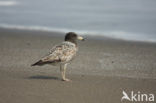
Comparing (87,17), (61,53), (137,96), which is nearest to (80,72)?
(61,53)

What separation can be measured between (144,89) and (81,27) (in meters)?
9.36

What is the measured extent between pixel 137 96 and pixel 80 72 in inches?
94.5

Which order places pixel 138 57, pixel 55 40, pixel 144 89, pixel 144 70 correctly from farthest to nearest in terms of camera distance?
1. pixel 55 40
2. pixel 138 57
3. pixel 144 70
4. pixel 144 89

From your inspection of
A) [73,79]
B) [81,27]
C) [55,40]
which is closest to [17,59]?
[73,79]

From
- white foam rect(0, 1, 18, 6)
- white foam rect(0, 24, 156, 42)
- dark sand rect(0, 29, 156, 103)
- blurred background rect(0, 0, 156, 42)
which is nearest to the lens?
dark sand rect(0, 29, 156, 103)

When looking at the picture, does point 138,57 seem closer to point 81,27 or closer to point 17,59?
point 17,59

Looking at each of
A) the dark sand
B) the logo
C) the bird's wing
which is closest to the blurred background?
the dark sand

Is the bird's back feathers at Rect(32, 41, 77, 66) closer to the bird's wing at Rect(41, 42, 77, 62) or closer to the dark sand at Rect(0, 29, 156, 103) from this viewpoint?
the bird's wing at Rect(41, 42, 77, 62)

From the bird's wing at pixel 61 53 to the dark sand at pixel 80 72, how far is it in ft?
1.19

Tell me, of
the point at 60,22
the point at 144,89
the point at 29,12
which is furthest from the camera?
the point at 29,12

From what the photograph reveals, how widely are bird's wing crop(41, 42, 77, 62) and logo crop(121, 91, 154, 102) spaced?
165cm

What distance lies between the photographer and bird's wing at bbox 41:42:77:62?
937 cm

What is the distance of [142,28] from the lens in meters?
18.0

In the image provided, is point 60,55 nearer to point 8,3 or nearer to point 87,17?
point 87,17
